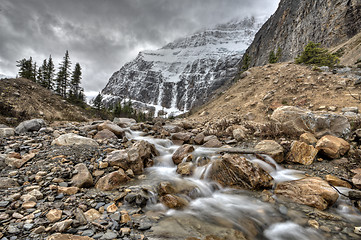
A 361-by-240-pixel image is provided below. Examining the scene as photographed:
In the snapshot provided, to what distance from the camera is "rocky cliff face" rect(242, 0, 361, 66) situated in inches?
1379

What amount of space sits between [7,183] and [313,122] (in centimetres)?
1020

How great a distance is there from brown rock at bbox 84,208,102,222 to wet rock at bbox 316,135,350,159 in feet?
23.6

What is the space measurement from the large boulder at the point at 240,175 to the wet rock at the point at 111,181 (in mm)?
2859

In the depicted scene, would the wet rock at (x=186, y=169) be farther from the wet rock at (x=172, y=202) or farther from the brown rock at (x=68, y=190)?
the brown rock at (x=68, y=190)

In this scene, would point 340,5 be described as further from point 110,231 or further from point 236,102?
point 110,231

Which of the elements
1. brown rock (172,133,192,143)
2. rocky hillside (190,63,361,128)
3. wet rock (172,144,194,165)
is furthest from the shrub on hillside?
wet rock (172,144,194,165)

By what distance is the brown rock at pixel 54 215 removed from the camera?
256 centimetres

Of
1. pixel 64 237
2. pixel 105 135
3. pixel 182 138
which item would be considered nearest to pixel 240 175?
pixel 64 237

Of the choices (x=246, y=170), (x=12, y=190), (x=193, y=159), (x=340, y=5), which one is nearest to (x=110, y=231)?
(x=12, y=190)

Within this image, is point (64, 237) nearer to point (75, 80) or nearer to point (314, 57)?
point (314, 57)

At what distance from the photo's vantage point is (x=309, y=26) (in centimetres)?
4734

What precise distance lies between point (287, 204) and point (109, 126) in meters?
8.83

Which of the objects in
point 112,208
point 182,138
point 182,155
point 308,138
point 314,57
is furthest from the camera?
point 314,57

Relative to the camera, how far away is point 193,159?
636cm
